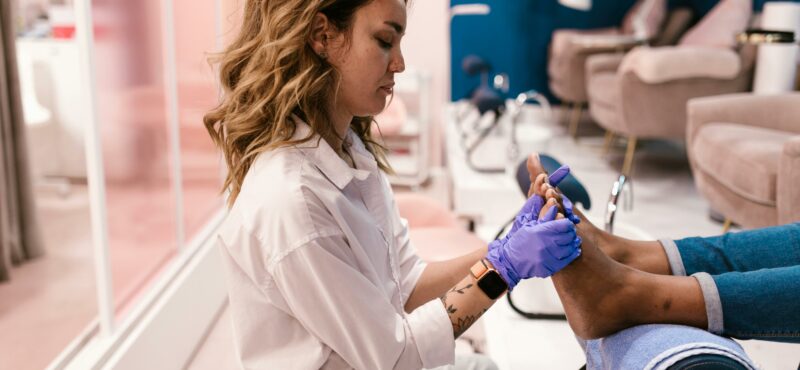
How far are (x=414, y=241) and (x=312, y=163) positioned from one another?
103 centimetres

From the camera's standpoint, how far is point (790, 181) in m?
2.11

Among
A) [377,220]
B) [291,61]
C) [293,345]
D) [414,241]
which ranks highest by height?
[291,61]

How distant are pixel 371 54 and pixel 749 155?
179cm

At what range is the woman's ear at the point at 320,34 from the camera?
1041 millimetres

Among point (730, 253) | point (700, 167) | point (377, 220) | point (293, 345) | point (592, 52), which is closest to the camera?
point (293, 345)

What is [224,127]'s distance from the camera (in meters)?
1.17

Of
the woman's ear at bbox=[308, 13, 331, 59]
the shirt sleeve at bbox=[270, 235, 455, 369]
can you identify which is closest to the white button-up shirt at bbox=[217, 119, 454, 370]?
the shirt sleeve at bbox=[270, 235, 455, 369]

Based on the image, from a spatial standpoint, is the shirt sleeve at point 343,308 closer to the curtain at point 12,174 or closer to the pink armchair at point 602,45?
the curtain at point 12,174

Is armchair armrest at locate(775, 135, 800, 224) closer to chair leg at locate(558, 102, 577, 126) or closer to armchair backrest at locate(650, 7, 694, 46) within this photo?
armchair backrest at locate(650, 7, 694, 46)

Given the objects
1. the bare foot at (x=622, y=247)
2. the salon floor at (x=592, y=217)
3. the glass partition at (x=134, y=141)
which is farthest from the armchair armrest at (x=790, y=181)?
the glass partition at (x=134, y=141)

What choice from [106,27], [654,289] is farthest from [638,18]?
[654,289]

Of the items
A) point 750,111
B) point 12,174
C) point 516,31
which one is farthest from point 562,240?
point 516,31

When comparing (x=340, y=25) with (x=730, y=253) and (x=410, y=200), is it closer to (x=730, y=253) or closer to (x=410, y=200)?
(x=730, y=253)

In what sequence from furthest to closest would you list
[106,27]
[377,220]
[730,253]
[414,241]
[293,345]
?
1. [414,241]
2. [106,27]
3. [730,253]
4. [377,220]
5. [293,345]
